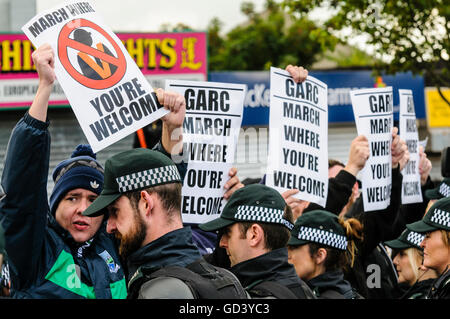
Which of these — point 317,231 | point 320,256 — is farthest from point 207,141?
point 320,256

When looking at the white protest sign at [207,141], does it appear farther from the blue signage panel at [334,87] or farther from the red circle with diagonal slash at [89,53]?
the blue signage panel at [334,87]

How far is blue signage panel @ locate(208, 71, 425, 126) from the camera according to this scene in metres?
18.6

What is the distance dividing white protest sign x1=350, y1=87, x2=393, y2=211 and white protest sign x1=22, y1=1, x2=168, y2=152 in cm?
212

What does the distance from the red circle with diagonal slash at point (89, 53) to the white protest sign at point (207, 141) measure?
0.61 m

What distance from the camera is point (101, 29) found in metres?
4.41

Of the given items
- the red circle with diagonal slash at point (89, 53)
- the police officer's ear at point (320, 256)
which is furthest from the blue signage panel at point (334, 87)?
the red circle with diagonal slash at point (89, 53)

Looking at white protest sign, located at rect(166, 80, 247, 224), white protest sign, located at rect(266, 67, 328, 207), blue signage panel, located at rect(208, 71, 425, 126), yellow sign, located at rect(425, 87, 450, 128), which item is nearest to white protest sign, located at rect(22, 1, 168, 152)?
white protest sign, located at rect(166, 80, 247, 224)

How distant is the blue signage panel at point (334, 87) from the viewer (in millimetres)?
18625

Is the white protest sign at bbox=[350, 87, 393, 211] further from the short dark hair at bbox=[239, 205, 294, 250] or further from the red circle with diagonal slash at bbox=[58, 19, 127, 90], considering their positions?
the red circle with diagonal slash at bbox=[58, 19, 127, 90]

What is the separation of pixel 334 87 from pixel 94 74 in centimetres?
1615

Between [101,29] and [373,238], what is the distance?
9.19ft

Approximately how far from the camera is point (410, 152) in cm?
696

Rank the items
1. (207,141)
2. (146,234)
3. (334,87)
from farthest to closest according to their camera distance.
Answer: (334,87) → (207,141) → (146,234)

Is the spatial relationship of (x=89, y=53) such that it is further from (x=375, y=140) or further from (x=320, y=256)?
(x=375, y=140)
